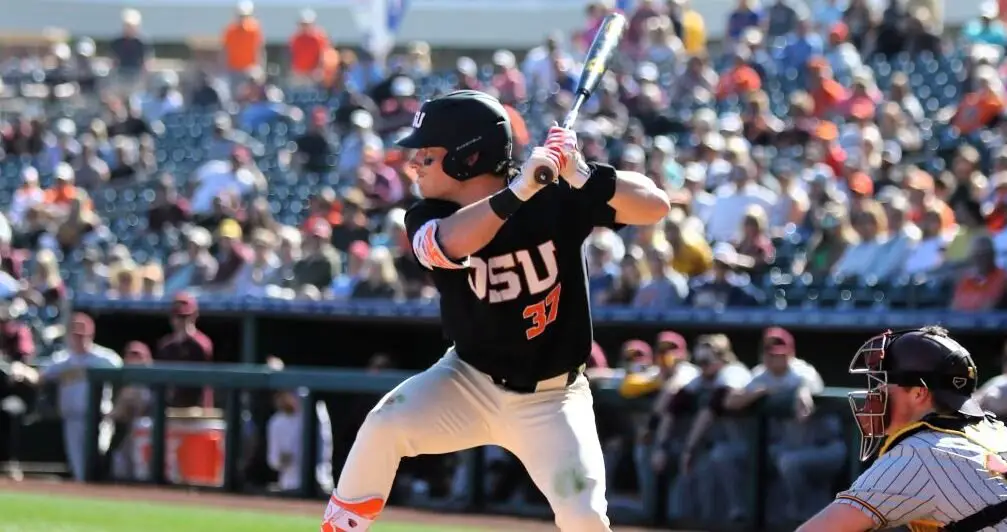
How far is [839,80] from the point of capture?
1512 centimetres

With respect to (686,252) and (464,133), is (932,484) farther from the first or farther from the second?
(686,252)

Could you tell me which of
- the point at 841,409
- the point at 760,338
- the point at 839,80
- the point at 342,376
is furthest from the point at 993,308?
the point at 839,80

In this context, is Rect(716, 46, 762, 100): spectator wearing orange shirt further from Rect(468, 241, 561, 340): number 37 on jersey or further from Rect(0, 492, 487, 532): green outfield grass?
Rect(468, 241, 561, 340): number 37 on jersey

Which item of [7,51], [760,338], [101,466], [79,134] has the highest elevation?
[7,51]

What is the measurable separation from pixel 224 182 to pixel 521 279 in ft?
40.0

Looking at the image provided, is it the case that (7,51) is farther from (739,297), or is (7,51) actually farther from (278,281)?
(739,297)

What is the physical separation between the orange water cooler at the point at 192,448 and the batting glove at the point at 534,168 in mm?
7380

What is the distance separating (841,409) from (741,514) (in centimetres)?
85

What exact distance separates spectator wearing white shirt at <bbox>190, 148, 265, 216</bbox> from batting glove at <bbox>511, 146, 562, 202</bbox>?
12300 millimetres

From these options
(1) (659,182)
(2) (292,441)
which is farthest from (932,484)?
(1) (659,182)

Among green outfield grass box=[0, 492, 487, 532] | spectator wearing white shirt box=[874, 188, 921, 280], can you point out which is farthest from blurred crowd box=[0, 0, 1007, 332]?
green outfield grass box=[0, 492, 487, 532]

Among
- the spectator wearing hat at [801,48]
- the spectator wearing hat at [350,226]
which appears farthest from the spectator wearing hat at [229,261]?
the spectator wearing hat at [801,48]

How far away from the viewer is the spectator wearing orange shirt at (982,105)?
12.8 m

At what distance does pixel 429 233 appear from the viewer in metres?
4.82
